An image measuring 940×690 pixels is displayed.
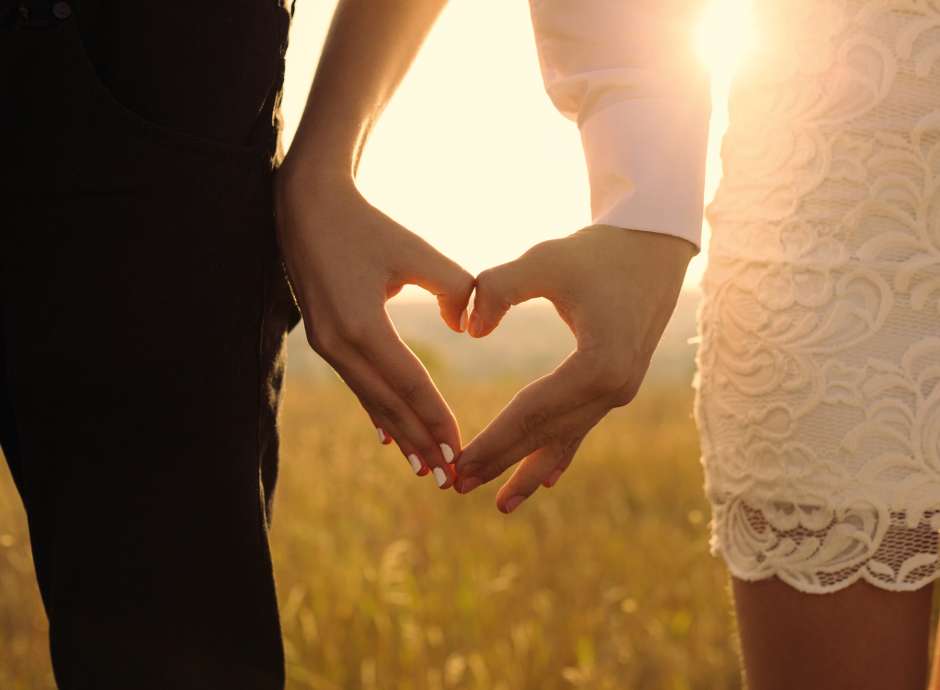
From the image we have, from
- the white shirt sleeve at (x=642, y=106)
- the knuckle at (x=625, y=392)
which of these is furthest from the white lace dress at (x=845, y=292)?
the knuckle at (x=625, y=392)

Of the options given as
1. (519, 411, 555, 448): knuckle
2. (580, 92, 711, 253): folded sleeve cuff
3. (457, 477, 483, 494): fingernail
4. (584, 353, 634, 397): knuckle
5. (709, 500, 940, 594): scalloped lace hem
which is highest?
(580, 92, 711, 253): folded sleeve cuff

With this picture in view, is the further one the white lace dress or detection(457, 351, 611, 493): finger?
the white lace dress

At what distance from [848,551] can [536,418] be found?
0.51m

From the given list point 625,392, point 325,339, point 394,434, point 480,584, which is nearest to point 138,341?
point 325,339

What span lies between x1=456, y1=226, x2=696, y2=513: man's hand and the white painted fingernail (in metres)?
0.01

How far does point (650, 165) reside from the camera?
1088 mm

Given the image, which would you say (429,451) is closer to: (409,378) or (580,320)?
(409,378)

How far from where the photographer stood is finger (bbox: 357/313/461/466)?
101 centimetres

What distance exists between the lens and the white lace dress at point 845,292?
4.09 feet

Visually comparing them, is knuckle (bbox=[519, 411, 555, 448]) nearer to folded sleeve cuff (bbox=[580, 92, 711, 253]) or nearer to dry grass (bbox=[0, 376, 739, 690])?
folded sleeve cuff (bbox=[580, 92, 711, 253])

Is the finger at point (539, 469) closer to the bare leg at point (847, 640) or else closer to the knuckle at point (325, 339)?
the knuckle at point (325, 339)

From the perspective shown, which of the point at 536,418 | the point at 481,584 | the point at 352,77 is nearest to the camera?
the point at 536,418

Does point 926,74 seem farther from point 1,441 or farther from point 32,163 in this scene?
point 1,441

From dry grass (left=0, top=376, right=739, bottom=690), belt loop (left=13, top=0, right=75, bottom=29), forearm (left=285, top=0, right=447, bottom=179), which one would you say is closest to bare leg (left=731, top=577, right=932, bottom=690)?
forearm (left=285, top=0, right=447, bottom=179)
